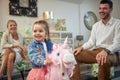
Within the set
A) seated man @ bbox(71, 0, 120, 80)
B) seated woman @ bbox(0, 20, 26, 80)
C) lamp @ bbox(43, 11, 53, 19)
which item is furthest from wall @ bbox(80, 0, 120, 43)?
seated man @ bbox(71, 0, 120, 80)

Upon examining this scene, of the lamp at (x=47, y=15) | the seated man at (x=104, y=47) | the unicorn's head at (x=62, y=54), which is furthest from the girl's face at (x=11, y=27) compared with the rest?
the unicorn's head at (x=62, y=54)

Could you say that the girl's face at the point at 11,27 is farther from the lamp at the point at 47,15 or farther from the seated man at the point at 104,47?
the lamp at the point at 47,15

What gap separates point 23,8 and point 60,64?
12.7 ft

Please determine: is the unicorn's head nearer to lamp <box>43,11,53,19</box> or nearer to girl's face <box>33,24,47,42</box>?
girl's face <box>33,24,47,42</box>

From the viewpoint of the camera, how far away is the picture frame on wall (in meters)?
5.05

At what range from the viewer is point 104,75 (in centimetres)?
234

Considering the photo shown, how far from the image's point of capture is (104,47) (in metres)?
2.50

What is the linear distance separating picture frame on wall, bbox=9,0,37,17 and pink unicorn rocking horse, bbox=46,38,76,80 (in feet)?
11.9

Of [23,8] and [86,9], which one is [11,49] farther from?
[86,9]

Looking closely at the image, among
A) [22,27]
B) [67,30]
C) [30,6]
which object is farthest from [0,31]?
[67,30]

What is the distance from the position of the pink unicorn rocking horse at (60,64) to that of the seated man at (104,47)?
619mm

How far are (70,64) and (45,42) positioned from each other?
329 mm

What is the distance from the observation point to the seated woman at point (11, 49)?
3610 millimetres

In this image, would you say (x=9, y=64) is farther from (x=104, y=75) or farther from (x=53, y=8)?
(x=53, y=8)
